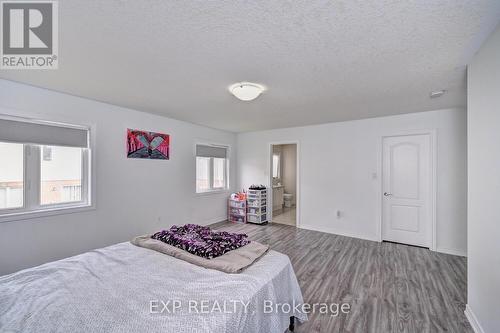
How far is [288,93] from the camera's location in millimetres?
2922

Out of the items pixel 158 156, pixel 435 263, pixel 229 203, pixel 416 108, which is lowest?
pixel 435 263

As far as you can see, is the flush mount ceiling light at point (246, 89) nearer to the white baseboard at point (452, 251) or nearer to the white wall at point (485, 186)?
the white wall at point (485, 186)

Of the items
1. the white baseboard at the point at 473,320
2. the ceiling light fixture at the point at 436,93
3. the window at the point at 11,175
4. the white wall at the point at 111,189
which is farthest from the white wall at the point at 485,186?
the window at the point at 11,175

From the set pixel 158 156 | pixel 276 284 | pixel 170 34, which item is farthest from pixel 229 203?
pixel 170 34

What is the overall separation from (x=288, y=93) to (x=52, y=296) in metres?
2.96

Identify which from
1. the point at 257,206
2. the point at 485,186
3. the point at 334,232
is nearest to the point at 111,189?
the point at 257,206

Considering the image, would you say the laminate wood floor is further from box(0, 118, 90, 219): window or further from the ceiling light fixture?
box(0, 118, 90, 219): window

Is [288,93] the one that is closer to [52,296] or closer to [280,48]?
[280,48]

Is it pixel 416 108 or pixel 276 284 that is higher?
pixel 416 108

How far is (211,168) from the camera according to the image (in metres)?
5.54

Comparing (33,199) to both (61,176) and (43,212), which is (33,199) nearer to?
(43,212)

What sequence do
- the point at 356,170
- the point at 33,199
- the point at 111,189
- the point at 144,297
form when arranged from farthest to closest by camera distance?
1. the point at 356,170
2. the point at 111,189
3. the point at 33,199
4. the point at 144,297

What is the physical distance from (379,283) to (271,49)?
293cm

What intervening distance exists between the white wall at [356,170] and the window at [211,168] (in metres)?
0.75
